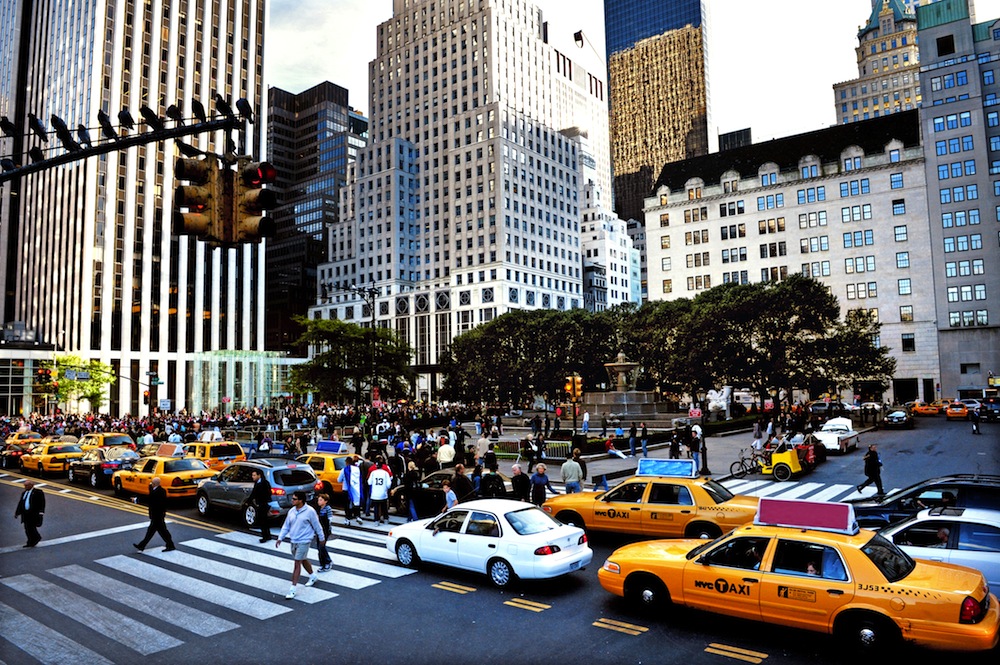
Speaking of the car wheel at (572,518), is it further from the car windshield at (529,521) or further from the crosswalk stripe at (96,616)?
the crosswalk stripe at (96,616)

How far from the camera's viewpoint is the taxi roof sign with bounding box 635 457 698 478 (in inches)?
587

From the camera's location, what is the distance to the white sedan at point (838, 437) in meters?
31.1

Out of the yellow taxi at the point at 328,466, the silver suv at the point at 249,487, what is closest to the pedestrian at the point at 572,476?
A: the silver suv at the point at 249,487

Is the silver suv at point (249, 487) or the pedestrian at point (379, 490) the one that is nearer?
the silver suv at point (249, 487)

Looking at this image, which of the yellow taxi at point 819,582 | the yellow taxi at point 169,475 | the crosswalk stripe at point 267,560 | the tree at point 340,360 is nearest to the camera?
the yellow taxi at point 819,582

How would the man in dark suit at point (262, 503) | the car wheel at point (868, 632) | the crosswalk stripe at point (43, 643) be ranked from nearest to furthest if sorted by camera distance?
the car wheel at point (868, 632)
the crosswalk stripe at point (43, 643)
the man in dark suit at point (262, 503)

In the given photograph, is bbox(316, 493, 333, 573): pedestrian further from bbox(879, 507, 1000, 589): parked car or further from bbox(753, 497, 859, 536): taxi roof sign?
bbox(879, 507, 1000, 589): parked car

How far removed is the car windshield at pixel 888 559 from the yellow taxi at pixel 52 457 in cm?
2955

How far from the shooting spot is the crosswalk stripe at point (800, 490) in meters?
20.0

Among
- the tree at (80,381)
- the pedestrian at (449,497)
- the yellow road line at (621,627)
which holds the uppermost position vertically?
the tree at (80,381)

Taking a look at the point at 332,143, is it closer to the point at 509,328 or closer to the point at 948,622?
the point at 509,328

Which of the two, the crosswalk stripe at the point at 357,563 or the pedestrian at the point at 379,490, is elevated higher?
the pedestrian at the point at 379,490

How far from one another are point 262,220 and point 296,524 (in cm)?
578

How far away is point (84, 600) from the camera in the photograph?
10953 millimetres
